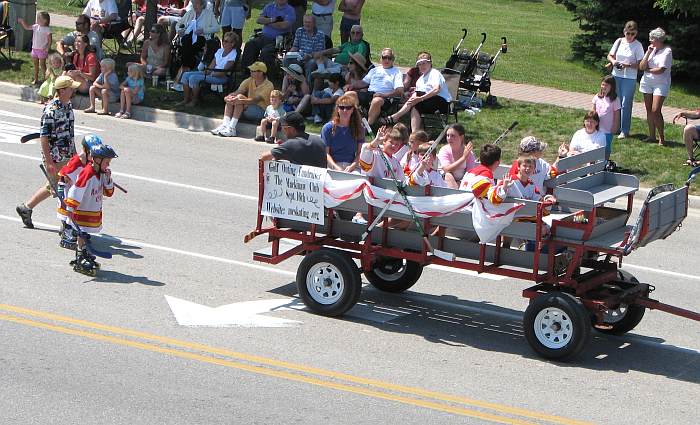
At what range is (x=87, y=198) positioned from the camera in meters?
11.8

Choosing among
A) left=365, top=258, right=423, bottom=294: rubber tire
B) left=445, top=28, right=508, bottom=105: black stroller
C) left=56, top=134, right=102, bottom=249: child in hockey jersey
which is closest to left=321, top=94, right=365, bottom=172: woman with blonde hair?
left=365, top=258, right=423, bottom=294: rubber tire

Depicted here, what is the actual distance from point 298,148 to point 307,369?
2.53m

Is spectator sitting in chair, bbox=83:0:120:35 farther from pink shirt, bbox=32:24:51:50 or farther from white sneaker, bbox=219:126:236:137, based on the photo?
white sneaker, bbox=219:126:236:137

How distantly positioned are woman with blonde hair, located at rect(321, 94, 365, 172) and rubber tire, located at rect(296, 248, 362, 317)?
131 cm

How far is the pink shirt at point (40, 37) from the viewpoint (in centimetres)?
2258

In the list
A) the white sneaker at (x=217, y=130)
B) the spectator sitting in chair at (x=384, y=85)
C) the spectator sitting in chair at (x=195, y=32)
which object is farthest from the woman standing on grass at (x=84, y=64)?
the spectator sitting in chair at (x=384, y=85)

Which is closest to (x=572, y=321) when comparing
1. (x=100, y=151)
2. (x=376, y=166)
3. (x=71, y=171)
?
(x=376, y=166)

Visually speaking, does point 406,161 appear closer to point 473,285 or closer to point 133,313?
point 473,285

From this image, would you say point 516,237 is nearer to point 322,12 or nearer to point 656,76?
point 656,76

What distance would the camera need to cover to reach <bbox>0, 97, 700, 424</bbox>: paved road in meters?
8.67

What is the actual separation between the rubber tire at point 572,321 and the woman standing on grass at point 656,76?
31.8ft

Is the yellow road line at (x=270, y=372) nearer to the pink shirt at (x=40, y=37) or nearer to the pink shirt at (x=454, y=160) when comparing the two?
the pink shirt at (x=454, y=160)

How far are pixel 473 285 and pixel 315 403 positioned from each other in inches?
157

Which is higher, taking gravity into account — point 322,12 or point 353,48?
point 322,12
